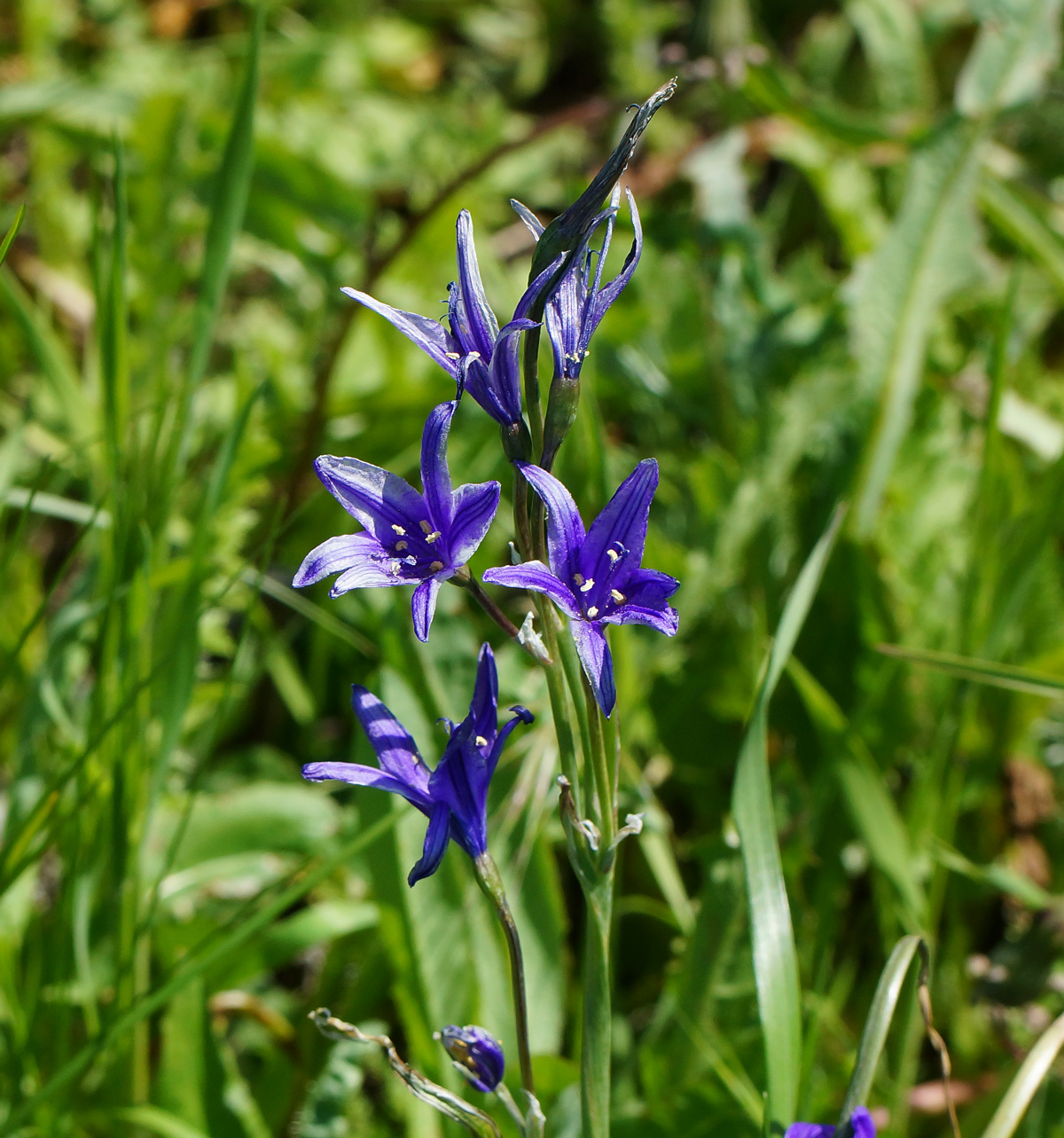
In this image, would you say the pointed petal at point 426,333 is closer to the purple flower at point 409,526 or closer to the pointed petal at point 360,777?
the purple flower at point 409,526

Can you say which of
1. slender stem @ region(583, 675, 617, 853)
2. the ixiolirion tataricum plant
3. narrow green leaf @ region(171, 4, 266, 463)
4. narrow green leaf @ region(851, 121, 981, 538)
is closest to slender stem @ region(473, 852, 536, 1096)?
the ixiolirion tataricum plant

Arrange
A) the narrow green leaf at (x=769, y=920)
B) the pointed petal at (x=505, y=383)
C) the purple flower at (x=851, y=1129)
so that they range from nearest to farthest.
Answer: the pointed petal at (x=505, y=383) < the purple flower at (x=851, y=1129) < the narrow green leaf at (x=769, y=920)

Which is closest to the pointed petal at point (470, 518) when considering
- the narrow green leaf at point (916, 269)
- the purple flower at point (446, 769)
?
the purple flower at point (446, 769)

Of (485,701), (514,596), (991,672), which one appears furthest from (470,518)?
(514,596)

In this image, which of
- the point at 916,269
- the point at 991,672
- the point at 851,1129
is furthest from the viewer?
the point at 916,269

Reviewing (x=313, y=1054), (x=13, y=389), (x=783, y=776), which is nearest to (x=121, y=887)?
(x=313, y=1054)

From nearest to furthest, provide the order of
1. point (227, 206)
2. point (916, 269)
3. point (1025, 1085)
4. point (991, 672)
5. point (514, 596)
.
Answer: point (1025, 1085)
point (991, 672)
point (227, 206)
point (916, 269)
point (514, 596)

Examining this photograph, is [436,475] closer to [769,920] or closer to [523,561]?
[523,561]

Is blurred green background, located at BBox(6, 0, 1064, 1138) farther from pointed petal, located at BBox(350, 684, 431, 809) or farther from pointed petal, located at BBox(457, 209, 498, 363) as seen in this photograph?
pointed petal, located at BBox(457, 209, 498, 363)
